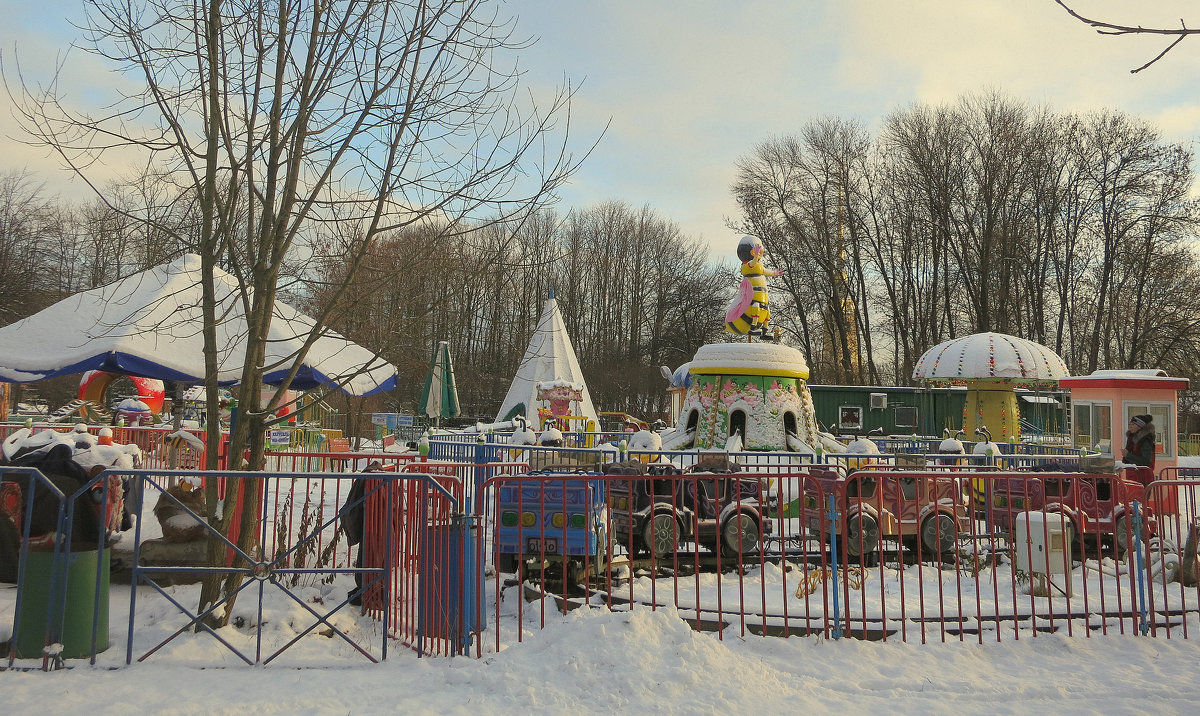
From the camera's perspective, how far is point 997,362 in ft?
72.8

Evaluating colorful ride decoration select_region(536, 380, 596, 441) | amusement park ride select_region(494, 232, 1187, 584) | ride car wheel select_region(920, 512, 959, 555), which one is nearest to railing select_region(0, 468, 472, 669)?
amusement park ride select_region(494, 232, 1187, 584)

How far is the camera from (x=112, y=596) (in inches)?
263

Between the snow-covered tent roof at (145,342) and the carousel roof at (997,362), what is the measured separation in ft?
58.9

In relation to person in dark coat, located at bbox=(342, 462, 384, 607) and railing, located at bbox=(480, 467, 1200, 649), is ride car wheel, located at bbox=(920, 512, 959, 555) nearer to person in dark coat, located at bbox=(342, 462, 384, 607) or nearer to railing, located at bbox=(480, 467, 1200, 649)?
railing, located at bbox=(480, 467, 1200, 649)

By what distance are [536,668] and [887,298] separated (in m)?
36.7

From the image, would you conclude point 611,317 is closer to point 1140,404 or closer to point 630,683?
point 1140,404

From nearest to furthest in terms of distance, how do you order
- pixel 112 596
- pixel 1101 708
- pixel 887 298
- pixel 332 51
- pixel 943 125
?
pixel 1101 708 → pixel 332 51 → pixel 112 596 → pixel 943 125 → pixel 887 298

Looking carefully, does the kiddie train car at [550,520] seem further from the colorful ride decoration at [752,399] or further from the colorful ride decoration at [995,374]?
the colorful ride decoration at [995,374]

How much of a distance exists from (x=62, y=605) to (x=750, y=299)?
12.5 meters

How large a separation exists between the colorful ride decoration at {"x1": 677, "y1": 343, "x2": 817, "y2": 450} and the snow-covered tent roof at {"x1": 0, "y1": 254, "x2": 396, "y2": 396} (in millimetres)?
6642

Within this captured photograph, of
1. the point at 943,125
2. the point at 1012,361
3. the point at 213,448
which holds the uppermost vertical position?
the point at 943,125

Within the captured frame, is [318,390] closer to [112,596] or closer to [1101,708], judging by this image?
[112,596]

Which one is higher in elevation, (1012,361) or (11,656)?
(1012,361)

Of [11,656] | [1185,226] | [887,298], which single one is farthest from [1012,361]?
[11,656]
